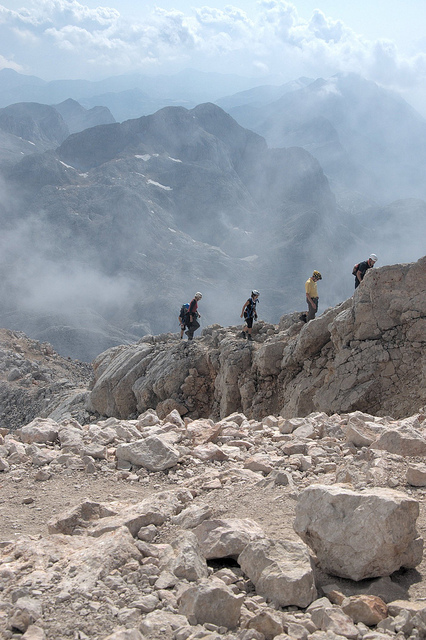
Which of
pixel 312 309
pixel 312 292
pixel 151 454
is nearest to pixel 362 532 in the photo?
pixel 151 454

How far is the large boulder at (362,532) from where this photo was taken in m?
4.21

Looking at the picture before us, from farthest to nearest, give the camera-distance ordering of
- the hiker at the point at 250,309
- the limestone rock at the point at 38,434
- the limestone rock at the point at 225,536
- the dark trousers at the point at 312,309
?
the hiker at the point at 250,309 → the dark trousers at the point at 312,309 → the limestone rock at the point at 38,434 → the limestone rock at the point at 225,536

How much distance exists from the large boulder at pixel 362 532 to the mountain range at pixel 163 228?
90.2 metres

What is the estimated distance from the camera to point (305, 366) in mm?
16922

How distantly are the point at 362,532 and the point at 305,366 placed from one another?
41.9 feet

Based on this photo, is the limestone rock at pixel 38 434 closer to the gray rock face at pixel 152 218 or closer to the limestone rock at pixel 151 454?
the limestone rock at pixel 151 454

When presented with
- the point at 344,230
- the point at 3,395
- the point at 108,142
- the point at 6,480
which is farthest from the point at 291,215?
the point at 6,480

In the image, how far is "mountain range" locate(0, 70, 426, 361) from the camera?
11719 centimetres

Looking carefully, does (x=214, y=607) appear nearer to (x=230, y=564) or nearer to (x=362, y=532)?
(x=230, y=564)

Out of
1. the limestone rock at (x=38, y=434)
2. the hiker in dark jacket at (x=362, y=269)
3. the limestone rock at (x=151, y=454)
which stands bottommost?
the limestone rock at (x=151, y=454)

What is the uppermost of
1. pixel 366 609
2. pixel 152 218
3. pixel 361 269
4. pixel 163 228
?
pixel 152 218

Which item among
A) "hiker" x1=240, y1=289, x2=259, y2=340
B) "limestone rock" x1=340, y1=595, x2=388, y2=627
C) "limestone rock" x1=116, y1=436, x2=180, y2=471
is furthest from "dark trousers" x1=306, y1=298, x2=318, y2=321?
"limestone rock" x1=340, y1=595, x2=388, y2=627

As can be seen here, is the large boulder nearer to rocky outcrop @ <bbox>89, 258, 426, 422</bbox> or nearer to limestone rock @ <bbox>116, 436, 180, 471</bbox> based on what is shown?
limestone rock @ <bbox>116, 436, 180, 471</bbox>

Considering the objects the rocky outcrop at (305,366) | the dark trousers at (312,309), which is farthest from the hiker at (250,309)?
the dark trousers at (312,309)
